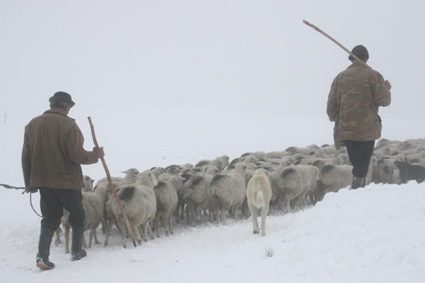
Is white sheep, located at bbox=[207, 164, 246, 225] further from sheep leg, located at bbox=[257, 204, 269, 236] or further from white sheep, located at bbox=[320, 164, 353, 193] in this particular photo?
white sheep, located at bbox=[320, 164, 353, 193]

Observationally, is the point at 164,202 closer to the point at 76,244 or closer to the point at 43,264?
the point at 76,244

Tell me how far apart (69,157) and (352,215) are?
4092 millimetres

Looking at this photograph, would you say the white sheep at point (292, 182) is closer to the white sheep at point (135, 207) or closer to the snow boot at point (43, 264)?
the white sheep at point (135, 207)

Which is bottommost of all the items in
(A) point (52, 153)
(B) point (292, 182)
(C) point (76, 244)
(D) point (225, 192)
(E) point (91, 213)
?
(C) point (76, 244)

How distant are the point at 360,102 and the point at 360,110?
129 mm

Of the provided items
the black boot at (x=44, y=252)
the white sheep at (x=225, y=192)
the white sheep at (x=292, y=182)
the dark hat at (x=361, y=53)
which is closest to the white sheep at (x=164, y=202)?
the white sheep at (x=225, y=192)

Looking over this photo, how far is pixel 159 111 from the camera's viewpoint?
138ft

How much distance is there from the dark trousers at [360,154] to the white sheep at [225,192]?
3.16 metres

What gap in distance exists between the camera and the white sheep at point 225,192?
7949 mm

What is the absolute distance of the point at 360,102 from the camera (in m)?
5.48

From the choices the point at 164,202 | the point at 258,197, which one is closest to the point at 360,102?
the point at 258,197

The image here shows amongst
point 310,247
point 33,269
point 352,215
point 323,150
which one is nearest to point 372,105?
point 352,215

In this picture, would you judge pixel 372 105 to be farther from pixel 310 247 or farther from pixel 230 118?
pixel 230 118

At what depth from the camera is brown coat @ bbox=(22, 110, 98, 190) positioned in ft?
16.1
